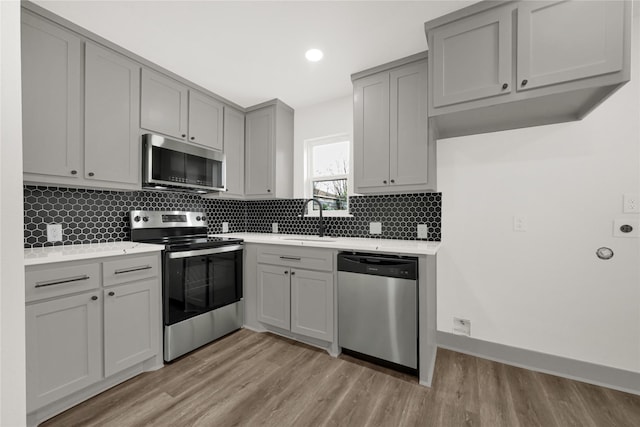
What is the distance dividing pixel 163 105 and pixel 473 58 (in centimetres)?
251

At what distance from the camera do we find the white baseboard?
1.80 m

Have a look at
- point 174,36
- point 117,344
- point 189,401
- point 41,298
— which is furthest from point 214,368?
point 174,36

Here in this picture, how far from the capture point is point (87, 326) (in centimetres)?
166

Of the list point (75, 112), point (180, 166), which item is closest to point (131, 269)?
point (180, 166)

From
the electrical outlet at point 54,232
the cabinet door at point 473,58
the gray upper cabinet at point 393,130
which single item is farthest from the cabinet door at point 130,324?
the cabinet door at point 473,58

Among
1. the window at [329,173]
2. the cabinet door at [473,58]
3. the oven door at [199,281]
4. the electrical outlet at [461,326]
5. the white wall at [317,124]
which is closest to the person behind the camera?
the cabinet door at [473,58]

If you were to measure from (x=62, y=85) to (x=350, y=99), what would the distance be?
2380mm

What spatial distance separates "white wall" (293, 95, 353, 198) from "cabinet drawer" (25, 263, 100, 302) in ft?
6.84

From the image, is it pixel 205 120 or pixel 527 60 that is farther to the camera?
pixel 205 120

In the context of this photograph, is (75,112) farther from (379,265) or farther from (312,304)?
(379,265)

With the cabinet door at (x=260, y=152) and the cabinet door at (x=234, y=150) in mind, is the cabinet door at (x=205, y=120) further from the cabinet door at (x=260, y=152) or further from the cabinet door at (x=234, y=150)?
the cabinet door at (x=260, y=152)

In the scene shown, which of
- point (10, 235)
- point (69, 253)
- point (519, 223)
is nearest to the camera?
point (10, 235)

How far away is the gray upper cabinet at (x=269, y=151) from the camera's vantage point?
10.2 feet

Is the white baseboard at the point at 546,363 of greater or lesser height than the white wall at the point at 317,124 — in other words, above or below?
below
